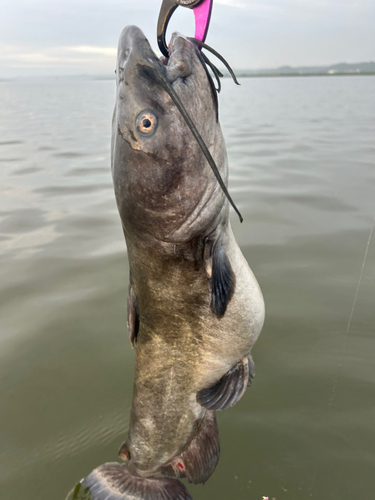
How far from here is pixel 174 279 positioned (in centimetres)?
212

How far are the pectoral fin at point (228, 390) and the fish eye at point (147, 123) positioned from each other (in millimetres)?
1263

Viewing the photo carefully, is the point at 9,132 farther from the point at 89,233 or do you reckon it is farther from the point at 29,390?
the point at 29,390

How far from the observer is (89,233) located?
5664 mm

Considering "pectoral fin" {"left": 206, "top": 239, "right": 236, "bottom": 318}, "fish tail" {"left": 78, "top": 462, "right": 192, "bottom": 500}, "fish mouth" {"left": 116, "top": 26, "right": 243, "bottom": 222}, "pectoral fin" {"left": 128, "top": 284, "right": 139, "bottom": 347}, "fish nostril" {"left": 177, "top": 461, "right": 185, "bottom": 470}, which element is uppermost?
"fish mouth" {"left": 116, "top": 26, "right": 243, "bottom": 222}

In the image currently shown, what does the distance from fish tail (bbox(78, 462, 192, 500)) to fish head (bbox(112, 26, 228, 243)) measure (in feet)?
4.40

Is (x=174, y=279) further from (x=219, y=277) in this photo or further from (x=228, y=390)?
(x=228, y=390)

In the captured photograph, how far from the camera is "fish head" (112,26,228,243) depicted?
1869mm

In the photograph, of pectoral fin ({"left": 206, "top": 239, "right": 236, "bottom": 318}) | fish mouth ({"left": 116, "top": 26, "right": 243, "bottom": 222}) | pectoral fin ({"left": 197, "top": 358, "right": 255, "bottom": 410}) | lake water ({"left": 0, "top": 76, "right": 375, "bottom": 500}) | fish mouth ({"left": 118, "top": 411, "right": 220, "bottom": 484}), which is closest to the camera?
fish mouth ({"left": 116, "top": 26, "right": 243, "bottom": 222})

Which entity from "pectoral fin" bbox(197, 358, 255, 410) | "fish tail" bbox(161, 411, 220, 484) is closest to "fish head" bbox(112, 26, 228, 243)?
"pectoral fin" bbox(197, 358, 255, 410)

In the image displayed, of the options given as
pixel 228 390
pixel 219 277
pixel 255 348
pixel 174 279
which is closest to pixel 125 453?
pixel 228 390

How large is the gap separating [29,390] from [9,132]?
45.6ft

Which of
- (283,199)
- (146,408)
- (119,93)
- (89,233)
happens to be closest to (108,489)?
(146,408)

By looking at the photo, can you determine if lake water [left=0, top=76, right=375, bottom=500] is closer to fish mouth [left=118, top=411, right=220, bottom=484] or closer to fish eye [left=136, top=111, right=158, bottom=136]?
fish mouth [left=118, top=411, right=220, bottom=484]

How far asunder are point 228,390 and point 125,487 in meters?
0.76
